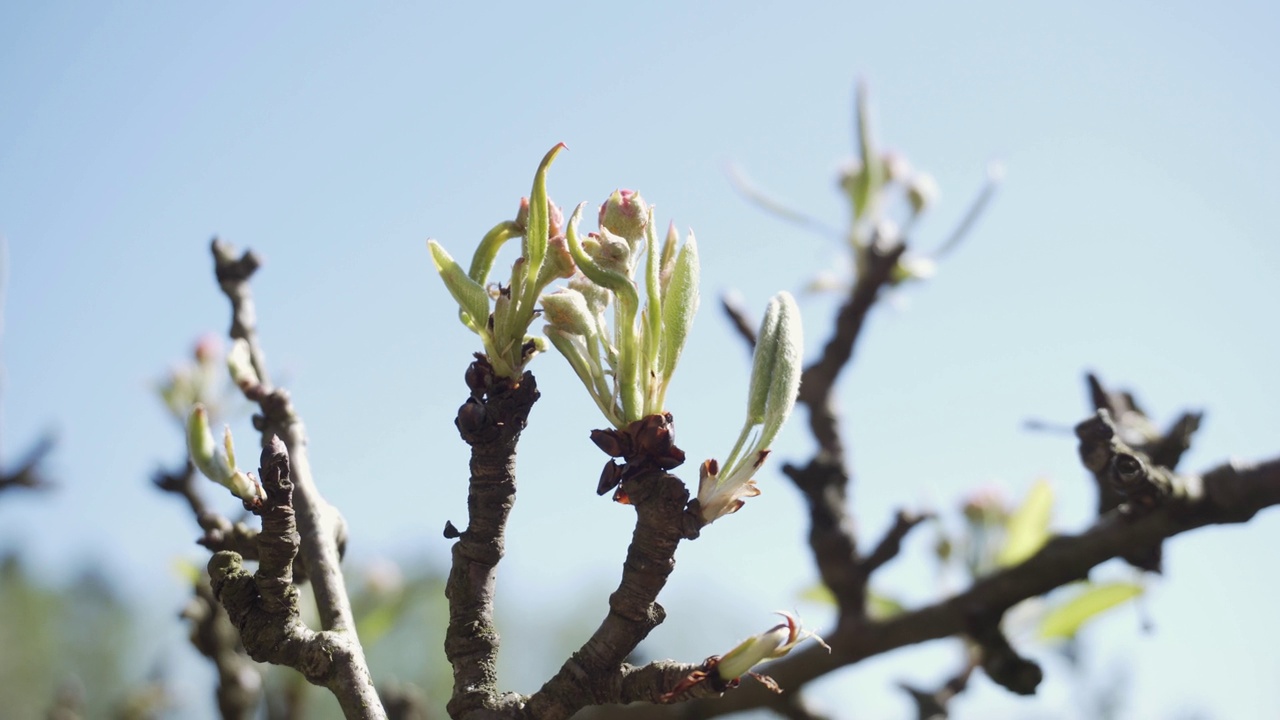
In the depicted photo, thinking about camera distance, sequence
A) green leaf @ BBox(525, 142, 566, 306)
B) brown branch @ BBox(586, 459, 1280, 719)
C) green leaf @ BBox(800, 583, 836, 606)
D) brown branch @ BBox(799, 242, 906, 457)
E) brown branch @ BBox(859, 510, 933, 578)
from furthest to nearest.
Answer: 1. green leaf @ BBox(800, 583, 836, 606)
2. brown branch @ BBox(799, 242, 906, 457)
3. brown branch @ BBox(859, 510, 933, 578)
4. brown branch @ BBox(586, 459, 1280, 719)
5. green leaf @ BBox(525, 142, 566, 306)

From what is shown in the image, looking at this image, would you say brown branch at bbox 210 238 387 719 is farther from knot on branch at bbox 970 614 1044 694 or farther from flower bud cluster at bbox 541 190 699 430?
knot on branch at bbox 970 614 1044 694

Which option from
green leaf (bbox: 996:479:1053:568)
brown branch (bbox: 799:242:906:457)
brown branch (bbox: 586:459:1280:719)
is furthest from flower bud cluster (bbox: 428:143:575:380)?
green leaf (bbox: 996:479:1053:568)

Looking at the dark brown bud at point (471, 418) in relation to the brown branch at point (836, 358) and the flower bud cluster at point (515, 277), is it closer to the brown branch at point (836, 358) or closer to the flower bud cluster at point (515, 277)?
the flower bud cluster at point (515, 277)

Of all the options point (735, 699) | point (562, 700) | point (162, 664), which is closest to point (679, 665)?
point (562, 700)

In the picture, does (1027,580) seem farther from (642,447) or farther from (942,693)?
(642,447)

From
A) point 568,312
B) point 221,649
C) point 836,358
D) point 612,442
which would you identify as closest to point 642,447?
point 612,442
